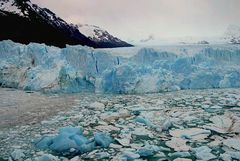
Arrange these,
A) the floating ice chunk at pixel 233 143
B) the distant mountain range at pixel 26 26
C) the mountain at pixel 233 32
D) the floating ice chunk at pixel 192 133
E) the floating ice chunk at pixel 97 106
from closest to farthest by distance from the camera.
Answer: the floating ice chunk at pixel 233 143
the floating ice chunk at pixel 192 133
the floating ice chunk at pixel 97 106
the distant mountain range at pixel 26 26
the mountain at pixel 233 32

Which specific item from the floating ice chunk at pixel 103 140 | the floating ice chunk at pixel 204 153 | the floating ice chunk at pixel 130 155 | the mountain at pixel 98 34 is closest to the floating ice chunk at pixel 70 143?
the floating ice chunk at pixel 103 140

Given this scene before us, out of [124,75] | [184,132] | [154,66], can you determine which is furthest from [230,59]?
[184,132]

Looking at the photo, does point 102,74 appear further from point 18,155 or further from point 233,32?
point 233,32

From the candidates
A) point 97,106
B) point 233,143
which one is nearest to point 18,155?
point 233,143

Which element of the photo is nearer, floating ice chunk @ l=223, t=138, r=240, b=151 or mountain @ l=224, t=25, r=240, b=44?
floating ice chunk @ l=223, t=138, r=240, b=151

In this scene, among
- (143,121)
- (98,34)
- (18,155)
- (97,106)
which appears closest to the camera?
(18,155)

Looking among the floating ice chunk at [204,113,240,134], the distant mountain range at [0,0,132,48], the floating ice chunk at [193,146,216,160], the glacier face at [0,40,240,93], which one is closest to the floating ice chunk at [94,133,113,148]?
the floating ice chunk at [193,146,216,160]

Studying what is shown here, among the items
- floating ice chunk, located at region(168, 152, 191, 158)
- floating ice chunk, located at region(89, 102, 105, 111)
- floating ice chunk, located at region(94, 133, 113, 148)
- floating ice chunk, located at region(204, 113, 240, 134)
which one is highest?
floating ice chunk, located at region(94, 133, 113, 148)

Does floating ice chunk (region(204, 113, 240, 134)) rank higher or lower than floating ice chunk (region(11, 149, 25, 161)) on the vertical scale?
lower

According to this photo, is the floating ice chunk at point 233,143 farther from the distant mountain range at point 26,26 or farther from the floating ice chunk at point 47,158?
the distant mountain range at point 26,26

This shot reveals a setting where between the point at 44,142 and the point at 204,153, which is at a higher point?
the point at 44,142

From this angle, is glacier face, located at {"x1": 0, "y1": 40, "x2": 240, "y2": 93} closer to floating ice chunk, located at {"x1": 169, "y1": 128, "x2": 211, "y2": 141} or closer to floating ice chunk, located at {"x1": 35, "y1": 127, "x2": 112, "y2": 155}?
floating ice chunk, located at {"x1": 169, "y1": 128, "x2": 211, "y2": 141}
